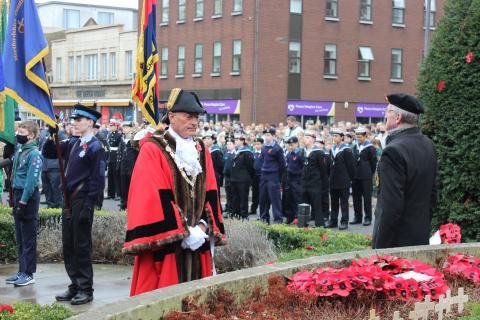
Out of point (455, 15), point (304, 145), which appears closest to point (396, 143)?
point (455, 15)

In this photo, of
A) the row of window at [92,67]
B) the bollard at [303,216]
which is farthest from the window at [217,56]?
the bollard at [303,216]

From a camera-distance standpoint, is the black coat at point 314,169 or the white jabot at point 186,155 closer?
the white jabot at point 186,155

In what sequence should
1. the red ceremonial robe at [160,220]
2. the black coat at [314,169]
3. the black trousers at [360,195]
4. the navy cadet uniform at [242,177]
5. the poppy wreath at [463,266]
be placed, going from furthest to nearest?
1. the navy cadet uniform at [242,177]
2. the black trousers at [360,195]
3. the black coat at [314,169]
4. the red ceremonial robe at [160,220]
5. the poppy wreath at [463,266]

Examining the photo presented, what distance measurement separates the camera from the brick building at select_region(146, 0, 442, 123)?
137 ft

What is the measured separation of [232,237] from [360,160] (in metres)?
8.76

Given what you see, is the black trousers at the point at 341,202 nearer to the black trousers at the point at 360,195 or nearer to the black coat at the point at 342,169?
the black coat at the point at 342,169

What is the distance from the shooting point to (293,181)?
17984 mm

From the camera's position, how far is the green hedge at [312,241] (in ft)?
29.5

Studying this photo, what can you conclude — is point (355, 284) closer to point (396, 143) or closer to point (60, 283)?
point (396, 143)

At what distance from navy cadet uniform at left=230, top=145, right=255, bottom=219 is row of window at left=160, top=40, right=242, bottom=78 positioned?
2450 cm

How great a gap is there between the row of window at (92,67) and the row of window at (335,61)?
15.0 meters

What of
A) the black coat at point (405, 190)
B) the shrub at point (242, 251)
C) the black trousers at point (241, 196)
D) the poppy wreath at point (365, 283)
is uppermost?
the black coat at point (405, 190)

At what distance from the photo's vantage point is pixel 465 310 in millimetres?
4984

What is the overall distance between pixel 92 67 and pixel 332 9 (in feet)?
73.3
